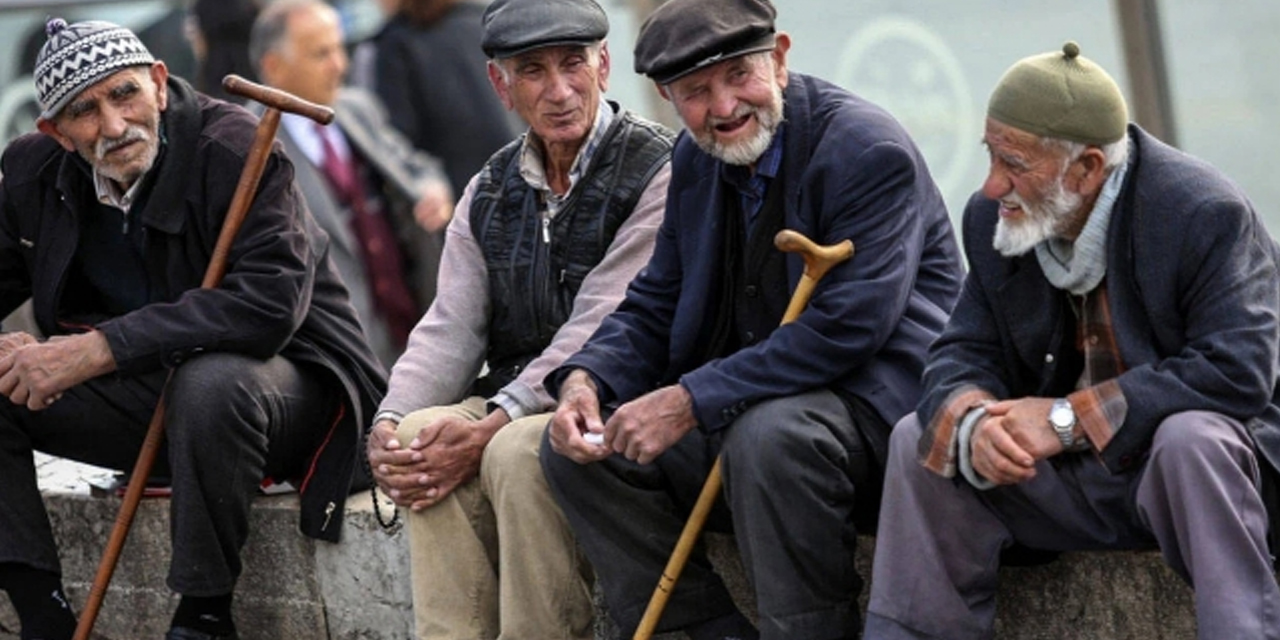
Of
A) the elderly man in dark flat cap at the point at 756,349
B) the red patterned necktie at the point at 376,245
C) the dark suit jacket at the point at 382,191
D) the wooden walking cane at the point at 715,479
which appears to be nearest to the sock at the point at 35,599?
the elderly man in dark flat cap at the point at 756,349

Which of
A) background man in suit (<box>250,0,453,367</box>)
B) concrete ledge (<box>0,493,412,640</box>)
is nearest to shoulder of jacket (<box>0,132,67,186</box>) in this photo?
concrete ledge (<box>0,493,412,640</box>)

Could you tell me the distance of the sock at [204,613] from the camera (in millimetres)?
5781

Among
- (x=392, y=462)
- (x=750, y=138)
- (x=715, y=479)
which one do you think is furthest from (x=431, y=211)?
(x=715, y=479)

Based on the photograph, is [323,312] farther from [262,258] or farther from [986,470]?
[986,470]

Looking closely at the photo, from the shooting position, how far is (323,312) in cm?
602

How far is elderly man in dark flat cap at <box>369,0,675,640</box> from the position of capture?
5215 mm

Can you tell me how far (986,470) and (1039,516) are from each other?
0.18m

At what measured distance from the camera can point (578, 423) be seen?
5098mm

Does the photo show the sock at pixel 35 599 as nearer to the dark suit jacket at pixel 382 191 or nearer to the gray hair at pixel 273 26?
the dark suit jacket at pixel 382 191

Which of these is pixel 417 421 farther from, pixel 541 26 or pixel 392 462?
pixel 541 26

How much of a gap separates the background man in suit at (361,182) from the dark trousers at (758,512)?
9.96 ft

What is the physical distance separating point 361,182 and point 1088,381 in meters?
3.89

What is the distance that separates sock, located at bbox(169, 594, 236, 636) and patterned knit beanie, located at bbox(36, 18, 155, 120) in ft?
4.09

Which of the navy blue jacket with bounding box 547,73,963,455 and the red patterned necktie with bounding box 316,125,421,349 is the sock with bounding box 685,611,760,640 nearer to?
the navy blue jacket with bounding box 547,73,963,455
